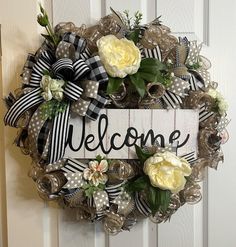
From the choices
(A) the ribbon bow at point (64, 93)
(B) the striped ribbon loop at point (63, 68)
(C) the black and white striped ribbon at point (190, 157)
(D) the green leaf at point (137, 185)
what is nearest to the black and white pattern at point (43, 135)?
(A) the ribbon bow at point (64, 93)

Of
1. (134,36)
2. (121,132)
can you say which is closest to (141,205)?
(121,132)

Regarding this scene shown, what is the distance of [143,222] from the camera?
35.5 inches

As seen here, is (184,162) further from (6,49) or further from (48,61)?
(6,49)

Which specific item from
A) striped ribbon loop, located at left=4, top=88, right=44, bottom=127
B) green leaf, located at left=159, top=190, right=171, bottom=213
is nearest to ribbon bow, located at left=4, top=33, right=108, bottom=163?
striped ribbon loop, located at left=4, top=88, right=44, bottom=127

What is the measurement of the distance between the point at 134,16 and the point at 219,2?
229 mm

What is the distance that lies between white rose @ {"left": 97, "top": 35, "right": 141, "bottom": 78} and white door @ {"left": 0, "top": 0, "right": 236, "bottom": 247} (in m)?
0.16

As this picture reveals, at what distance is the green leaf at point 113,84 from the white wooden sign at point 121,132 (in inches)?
2.3

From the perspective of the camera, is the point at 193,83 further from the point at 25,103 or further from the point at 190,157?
the point at 25,103

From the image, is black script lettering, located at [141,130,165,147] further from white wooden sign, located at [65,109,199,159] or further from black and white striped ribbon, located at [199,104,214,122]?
black and white striped ribbon, located at [199,104,214,122]

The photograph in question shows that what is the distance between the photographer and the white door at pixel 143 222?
2.79 feet

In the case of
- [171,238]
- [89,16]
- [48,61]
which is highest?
[89,16]

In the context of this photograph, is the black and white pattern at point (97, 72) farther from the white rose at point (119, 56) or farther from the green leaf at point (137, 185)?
the green leaf at point (137, 185)

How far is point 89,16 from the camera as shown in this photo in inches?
33.6

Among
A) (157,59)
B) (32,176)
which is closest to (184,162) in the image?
(157,59)
